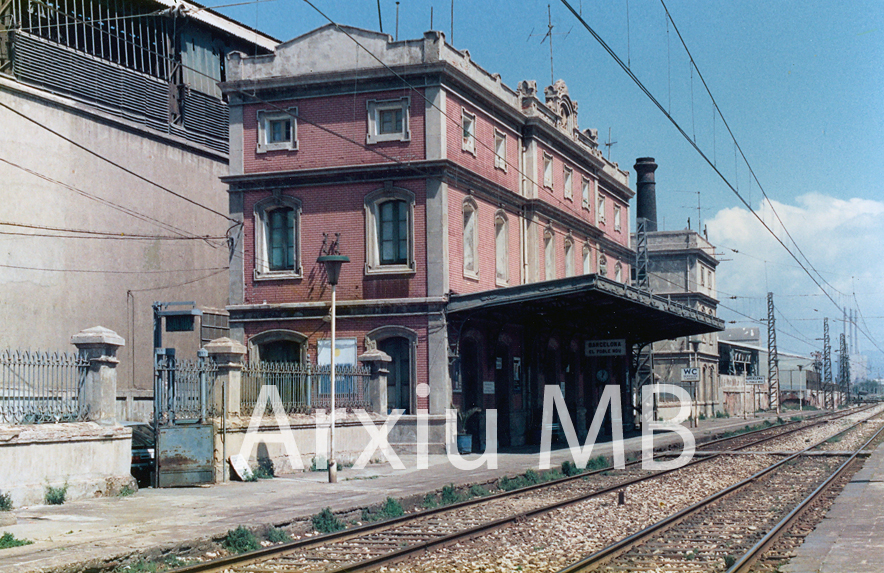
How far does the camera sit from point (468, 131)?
30062 millimetres

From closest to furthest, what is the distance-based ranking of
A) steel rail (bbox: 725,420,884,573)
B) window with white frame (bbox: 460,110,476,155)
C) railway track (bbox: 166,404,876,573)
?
steel rail (bbox: 725,420,884,573)
railway track (bbox: 166,404,876,573)
window with white frame (bbox: 460,110,476,155)

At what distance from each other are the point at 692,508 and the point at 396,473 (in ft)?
27.4

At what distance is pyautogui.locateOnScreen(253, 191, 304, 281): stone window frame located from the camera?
28969 mm

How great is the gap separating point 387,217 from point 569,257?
1218cm

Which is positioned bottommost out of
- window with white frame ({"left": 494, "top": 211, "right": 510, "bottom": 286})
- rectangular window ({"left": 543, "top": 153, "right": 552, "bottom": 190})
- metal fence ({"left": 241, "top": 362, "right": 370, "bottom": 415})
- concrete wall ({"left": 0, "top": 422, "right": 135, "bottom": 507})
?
concrete wall ({"left": 0, "top": 422, "right": 135, "bottom": 507})

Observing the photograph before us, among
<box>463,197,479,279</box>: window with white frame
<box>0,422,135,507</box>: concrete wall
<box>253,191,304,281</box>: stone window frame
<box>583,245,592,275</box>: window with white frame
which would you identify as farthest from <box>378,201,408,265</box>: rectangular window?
<box>583,245,592,275</box>: window with white frame

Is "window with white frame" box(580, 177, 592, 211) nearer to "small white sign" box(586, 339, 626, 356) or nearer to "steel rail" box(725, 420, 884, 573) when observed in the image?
"small white sign" box(586, 339, 626, 356)

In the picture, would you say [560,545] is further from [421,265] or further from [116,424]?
[421,265]

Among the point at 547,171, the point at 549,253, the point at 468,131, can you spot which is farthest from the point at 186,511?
the point at 547,171

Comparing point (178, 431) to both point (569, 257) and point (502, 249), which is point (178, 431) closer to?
point (502, 249)

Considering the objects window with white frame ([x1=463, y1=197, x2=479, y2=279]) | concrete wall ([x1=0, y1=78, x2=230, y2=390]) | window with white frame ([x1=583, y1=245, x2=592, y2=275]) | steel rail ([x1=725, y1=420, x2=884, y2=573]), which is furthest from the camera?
window with white frame ([x1=583, y1=245, x2=592, y2=275])

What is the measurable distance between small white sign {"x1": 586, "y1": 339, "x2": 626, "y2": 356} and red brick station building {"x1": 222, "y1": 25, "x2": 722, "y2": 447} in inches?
97.5

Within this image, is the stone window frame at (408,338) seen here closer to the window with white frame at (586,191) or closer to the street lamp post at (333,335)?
the street lamp post at (333,335)

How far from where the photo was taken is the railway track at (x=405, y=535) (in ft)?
34.4
